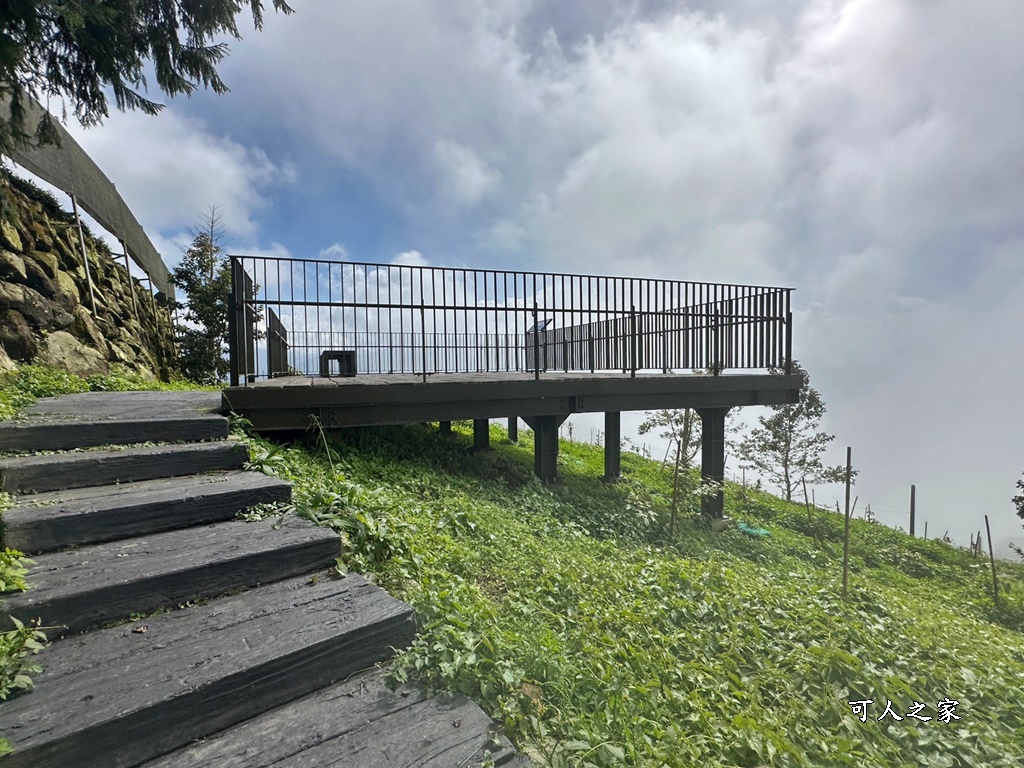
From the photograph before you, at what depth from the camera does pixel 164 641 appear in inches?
67.7

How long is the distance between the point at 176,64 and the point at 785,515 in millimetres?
12982

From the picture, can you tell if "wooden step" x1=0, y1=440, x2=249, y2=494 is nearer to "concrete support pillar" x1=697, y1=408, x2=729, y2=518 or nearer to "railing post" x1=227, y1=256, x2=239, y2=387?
"railing post" x1=227, y1=256, x2=239, y2=387

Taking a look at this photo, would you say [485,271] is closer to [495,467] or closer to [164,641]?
[495,467]

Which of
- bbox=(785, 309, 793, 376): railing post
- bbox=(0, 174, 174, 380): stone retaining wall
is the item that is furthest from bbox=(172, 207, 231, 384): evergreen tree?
bbox=(785, 309, 793, 376): railing post

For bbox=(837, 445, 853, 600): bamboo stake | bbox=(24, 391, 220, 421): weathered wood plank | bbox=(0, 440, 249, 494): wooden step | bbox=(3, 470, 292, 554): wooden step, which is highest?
bbox=(24, 391, 220, 421): weathered wood plank

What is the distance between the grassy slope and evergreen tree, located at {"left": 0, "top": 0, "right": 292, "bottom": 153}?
4.19 meters

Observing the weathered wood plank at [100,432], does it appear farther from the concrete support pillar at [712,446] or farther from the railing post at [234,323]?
the concrete support pillar at [712,446]

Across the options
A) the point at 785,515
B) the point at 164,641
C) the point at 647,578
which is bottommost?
the point at 785,515

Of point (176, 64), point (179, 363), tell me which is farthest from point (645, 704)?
point (179, 363)

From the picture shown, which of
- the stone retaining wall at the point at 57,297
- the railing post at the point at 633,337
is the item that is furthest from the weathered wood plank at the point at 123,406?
the railing post at the point at 633,337

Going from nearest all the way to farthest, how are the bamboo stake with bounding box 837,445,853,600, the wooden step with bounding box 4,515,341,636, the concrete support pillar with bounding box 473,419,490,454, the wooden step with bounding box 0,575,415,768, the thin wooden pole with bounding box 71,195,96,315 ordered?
the wooden step with bounding box 0,575,415,768
the wooden step with bounding box 4,515,341,636
the bamboo stake with bounding box 837,445,853,600
the thin wooden pole with bounding box 71,195,96,315
the concrete support pillar with bounding box 473,419,490,454

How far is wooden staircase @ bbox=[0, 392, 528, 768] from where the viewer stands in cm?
144

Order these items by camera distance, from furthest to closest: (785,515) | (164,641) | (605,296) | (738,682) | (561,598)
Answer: (785,515)
(605,296)
(561,598)
(738,682)
(164,641)

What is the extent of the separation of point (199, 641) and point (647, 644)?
2182mm
